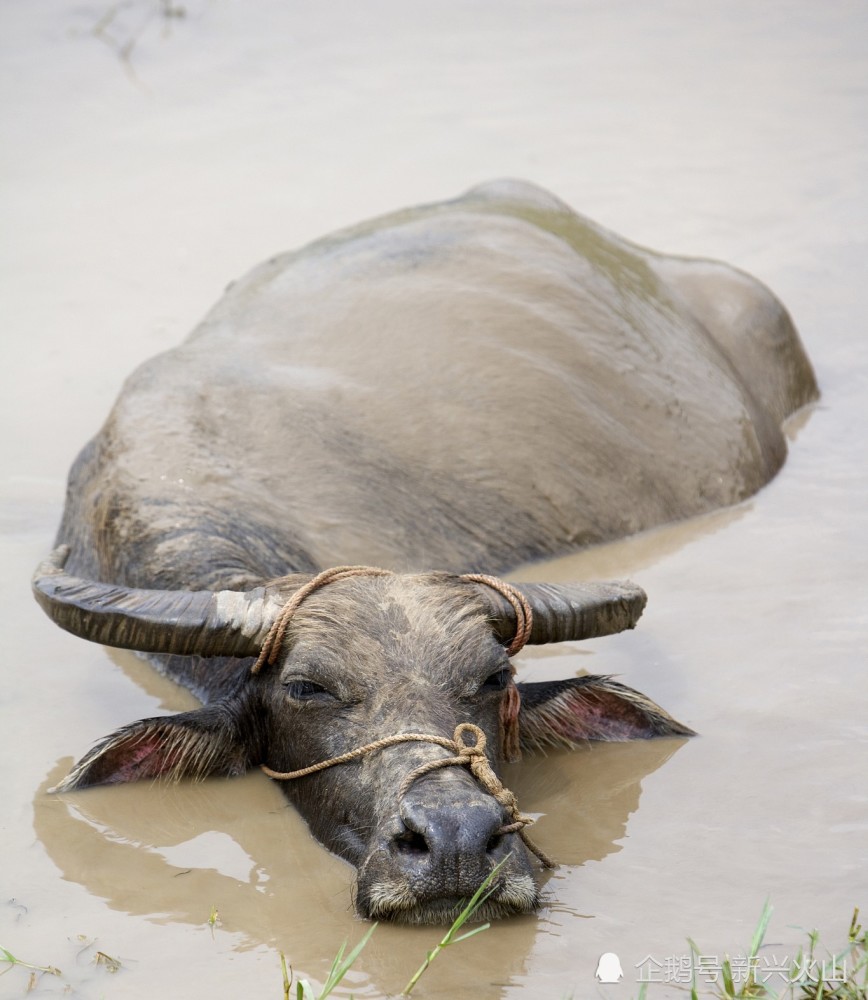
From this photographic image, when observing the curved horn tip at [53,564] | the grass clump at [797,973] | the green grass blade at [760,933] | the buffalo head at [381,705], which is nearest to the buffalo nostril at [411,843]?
the buffalo head at [381,705]

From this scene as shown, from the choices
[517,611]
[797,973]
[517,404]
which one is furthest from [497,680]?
[517,404]

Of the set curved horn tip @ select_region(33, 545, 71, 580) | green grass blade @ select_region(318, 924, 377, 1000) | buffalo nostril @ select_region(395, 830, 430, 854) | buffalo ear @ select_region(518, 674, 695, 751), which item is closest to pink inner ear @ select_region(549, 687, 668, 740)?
buffalo ear @ select_region(518, 674, 695, 751)

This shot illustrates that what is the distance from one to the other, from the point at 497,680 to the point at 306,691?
502 mm

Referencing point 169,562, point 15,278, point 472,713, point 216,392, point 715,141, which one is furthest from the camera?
point 715,141

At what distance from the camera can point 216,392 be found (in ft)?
18.2

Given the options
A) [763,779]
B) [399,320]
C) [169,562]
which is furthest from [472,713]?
[399,320]

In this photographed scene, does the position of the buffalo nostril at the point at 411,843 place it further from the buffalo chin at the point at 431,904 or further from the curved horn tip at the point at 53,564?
the curved horn tip at the point at 53,564

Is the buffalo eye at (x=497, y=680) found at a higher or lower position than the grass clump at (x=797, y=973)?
higher

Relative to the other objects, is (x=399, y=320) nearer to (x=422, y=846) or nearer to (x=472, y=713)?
(x=472, y=713)

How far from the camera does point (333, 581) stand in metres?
4.15

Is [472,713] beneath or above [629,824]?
above

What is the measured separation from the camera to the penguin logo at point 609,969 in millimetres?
3320

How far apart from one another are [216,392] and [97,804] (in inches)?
72.3

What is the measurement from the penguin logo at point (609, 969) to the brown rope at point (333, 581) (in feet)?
3.18
